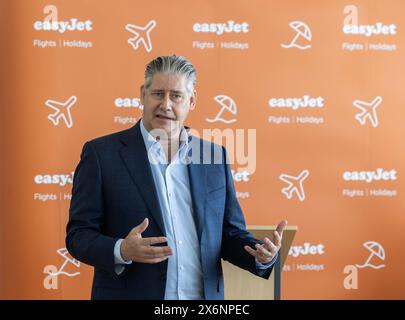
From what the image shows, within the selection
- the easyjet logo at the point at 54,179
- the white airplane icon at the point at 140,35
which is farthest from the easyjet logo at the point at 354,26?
the easyjet logo at the point at 54,179

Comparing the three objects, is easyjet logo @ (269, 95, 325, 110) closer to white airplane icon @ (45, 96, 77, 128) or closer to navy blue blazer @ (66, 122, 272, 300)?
white airplane icon @ (45, 96, 77, 128)

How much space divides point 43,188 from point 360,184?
245 cm

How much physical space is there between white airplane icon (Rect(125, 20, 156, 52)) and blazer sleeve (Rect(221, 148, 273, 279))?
2279 millimetres

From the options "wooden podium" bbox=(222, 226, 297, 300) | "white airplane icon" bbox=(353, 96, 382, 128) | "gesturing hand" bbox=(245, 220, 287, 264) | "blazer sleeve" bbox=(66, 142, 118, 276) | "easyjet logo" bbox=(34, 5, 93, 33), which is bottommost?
"wooden podium" bbox=(222, 226, 297, 300)

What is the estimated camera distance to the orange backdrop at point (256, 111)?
3.99 m

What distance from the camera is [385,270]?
4109 mm

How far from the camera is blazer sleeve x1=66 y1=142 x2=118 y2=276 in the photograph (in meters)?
1.66

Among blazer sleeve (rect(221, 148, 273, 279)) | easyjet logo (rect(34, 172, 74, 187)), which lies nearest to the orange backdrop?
easyjet logo (rect(34, 172, 74, 187))

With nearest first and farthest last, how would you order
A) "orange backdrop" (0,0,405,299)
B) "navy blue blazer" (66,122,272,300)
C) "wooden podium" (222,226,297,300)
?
"navy blue blazer" (66,122,272,300) → "wooden podium" (222,226,297,300) → "orange backdrop" (0,0,405,299)

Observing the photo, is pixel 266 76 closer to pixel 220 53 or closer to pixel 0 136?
pixel 220 53

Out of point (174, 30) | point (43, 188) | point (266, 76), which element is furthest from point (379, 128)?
point (43, 188)

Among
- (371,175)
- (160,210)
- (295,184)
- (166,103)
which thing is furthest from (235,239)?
(371,175)

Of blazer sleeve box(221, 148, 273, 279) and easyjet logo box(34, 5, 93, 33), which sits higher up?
easyjet logo box(34, 5, 93, 33)
